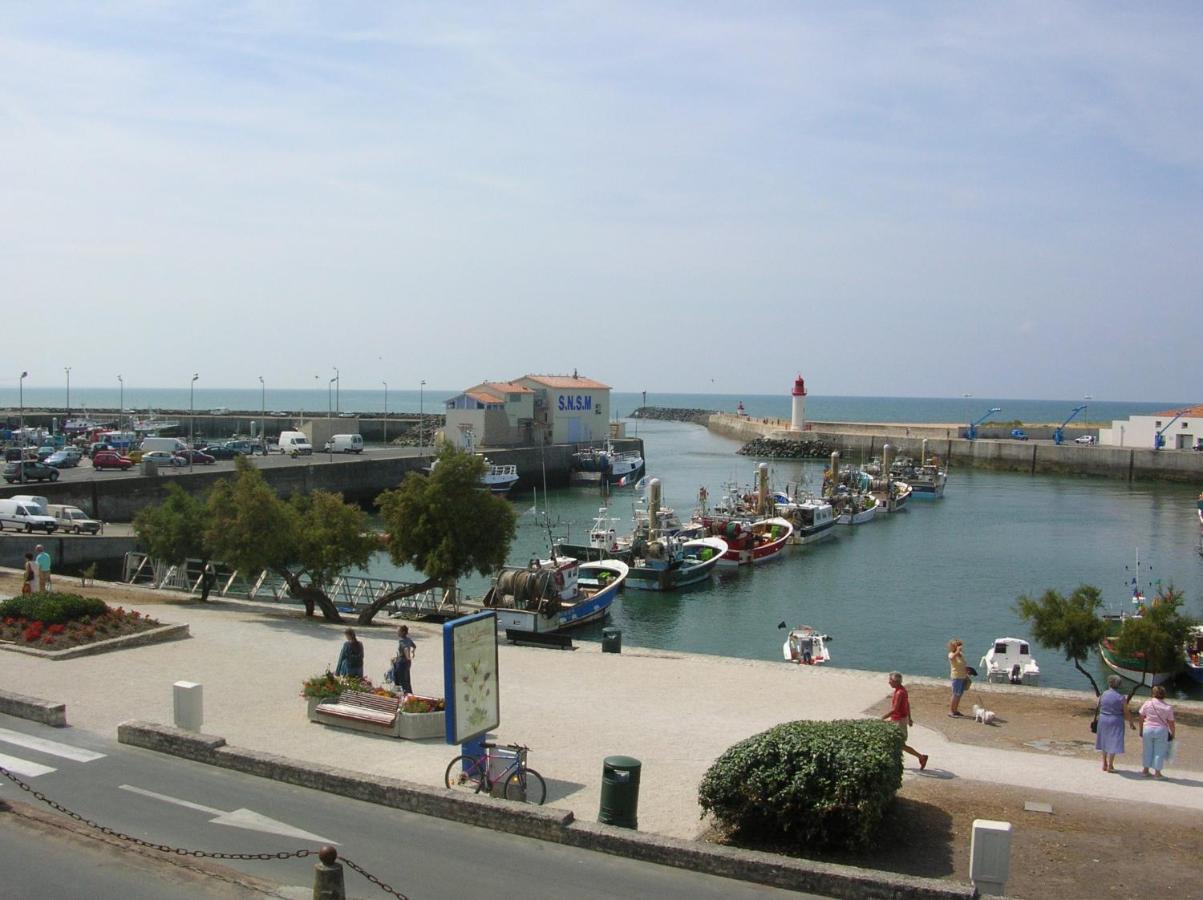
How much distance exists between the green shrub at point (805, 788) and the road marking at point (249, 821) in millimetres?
4007

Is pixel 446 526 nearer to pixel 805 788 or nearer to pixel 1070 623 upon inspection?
pixel 1070 623

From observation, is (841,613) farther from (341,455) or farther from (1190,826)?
(341,455)

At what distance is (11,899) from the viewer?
906 cm

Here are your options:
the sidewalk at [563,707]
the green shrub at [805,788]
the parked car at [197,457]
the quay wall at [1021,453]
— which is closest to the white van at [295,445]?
the parked car at [197,457]

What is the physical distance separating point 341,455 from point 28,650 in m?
58.9

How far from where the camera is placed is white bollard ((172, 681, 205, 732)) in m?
14.0

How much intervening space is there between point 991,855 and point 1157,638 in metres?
13.8

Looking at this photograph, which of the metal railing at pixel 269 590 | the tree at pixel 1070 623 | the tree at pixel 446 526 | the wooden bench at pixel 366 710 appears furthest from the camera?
the metal railing at pixel 269 590

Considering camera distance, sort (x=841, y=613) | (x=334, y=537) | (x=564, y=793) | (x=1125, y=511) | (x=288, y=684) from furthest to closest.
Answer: (x=1125, y=511), (x=841, y=613), (x=334, y=537), (x=288, y=684), (x=564, y=793)

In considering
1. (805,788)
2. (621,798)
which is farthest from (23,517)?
(805,788)

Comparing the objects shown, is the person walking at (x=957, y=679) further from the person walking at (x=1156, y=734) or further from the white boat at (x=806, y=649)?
the white boat at (x=806, y=649)

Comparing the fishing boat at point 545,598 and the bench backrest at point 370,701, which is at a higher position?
the bench backrest at point 370,701

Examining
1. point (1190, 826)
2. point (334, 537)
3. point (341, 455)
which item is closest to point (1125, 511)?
point (341, 455)

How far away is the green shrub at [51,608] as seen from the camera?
2050cm
